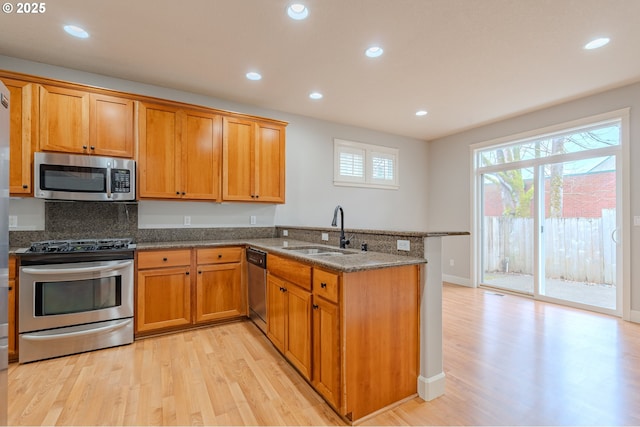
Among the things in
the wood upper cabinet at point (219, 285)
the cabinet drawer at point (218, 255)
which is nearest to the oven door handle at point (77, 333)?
the wood upper cabinet at point (219, 285)

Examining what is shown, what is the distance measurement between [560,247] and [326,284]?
4033 millimetres

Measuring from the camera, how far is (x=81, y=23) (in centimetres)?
235

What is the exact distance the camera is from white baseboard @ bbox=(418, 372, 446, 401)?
1963 mm

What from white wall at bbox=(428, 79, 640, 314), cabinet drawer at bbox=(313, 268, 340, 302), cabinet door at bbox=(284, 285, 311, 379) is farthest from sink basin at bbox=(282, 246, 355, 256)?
white wall at bbox=(428, 79, 640, 314)

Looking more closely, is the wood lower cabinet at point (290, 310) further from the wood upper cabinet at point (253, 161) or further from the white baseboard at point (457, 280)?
the white baseboard at point (457, 280)

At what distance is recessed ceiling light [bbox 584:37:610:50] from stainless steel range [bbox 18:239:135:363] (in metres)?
4.52

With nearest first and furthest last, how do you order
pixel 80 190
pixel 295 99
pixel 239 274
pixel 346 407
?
pixel 346 407 → pixel 80 190 → pixel 239 274 → pixel 295 99

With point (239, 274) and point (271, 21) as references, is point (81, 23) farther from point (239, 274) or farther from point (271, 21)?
point (239, 274)

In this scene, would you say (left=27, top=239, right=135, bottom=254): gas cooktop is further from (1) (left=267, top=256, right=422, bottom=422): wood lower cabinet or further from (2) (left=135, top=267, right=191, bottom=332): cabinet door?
(1) (left=267, top=256, right=422, bottom=422): wood lower cabinet

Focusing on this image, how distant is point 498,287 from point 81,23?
239 inches

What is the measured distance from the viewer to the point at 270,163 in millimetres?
3846

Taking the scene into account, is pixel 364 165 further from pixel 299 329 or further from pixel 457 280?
pixel 299 329

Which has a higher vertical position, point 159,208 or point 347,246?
point 159,208

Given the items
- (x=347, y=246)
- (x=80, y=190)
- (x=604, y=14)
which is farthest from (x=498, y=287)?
(x=80, y=190)
